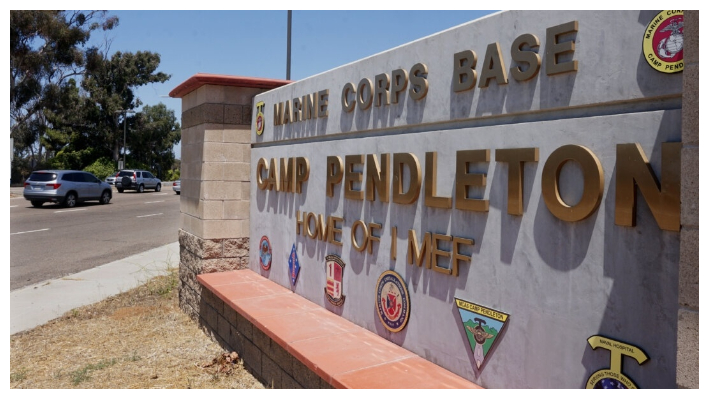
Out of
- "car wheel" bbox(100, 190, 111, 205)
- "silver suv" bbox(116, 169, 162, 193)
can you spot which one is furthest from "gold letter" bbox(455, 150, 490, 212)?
"silver suv" bbox(116, 169, 162, 193)

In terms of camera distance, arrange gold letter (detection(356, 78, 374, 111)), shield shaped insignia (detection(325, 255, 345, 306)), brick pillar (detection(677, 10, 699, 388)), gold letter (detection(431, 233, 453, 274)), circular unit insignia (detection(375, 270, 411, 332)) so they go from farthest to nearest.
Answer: shield shaped insignia (detection(325, 255, 345, 306)) < gold letter (detection(356, 78, 374, 111)) < circular unit insignia (detection(375, 270, 411, 332)) < gold letter (detection(431, 233, 453, 274)) < brick pillar (detection(677, 10, 699, 388))

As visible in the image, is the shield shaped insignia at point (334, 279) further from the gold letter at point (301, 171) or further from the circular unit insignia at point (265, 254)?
the circular unit insignia at point (265, 254)

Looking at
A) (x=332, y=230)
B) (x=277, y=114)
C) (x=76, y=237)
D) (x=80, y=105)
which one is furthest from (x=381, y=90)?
(x=80, y=105)

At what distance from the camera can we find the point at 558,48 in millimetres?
2932

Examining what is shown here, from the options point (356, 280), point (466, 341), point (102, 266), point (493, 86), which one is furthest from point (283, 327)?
point (102, 266)

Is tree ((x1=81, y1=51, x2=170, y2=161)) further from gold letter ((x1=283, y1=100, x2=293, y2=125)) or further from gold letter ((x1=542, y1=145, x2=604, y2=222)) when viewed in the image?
gold letter ((x1=542, y1=145, x2=604, y2=222))

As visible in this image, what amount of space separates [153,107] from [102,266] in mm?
55390

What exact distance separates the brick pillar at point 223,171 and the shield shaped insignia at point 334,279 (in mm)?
2353

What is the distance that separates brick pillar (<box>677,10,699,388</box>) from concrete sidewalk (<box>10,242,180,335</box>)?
7256mm

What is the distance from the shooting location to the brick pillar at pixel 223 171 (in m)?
7.11

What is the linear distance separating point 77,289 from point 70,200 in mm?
Result: 18569

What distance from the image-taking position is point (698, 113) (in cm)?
192

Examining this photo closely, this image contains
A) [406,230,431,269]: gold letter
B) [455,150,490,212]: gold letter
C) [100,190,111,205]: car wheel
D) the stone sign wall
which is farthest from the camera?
[100,190,111,205]: car wheel

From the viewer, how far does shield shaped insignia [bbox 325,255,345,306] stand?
16.3 feet
